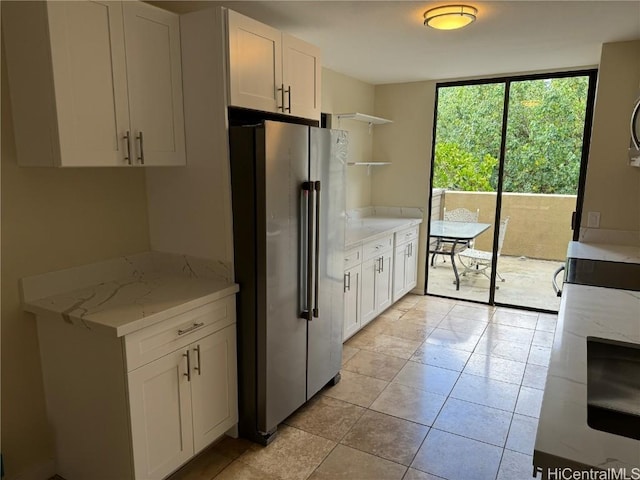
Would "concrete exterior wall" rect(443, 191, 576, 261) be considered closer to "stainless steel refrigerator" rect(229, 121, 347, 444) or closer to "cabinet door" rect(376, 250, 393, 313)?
"cabinet door" rect(376, 250, 393, 313)

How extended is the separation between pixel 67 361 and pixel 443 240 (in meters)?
3.93

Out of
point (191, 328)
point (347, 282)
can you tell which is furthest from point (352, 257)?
point (191, 328)

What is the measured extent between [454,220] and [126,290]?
374 cm

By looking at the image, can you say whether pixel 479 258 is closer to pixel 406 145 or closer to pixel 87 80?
pixel 406 145

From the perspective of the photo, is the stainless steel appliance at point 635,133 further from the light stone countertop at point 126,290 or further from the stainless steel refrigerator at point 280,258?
the light stone countertop at point 126,290

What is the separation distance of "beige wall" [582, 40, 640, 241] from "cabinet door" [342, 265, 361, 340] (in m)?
1.86

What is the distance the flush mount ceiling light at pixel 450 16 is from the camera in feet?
7.74

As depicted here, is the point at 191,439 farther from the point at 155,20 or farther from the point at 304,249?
the point at 155,20

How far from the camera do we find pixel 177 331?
1.95 metres

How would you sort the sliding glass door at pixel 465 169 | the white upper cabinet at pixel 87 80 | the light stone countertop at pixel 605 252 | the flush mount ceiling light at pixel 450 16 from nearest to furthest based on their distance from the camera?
the white upper cabinet at pixel 87 80 → the flush mount ceiling light at pixel 450 16 → the light stone countertop at pixel 605 252 → the sliding glass door at pixel 465 169

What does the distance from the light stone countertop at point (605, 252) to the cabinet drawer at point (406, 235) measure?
1570 mm

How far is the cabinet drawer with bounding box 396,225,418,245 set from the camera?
435cm

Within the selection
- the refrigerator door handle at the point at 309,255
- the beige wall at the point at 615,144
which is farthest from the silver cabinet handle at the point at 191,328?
the beige wall at the point at 615,144

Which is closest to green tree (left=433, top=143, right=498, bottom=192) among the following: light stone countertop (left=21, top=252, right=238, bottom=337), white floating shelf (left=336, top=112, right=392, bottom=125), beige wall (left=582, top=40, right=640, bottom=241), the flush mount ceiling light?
white floating shelf (left=336, top=112, right=392, bottom=125)
